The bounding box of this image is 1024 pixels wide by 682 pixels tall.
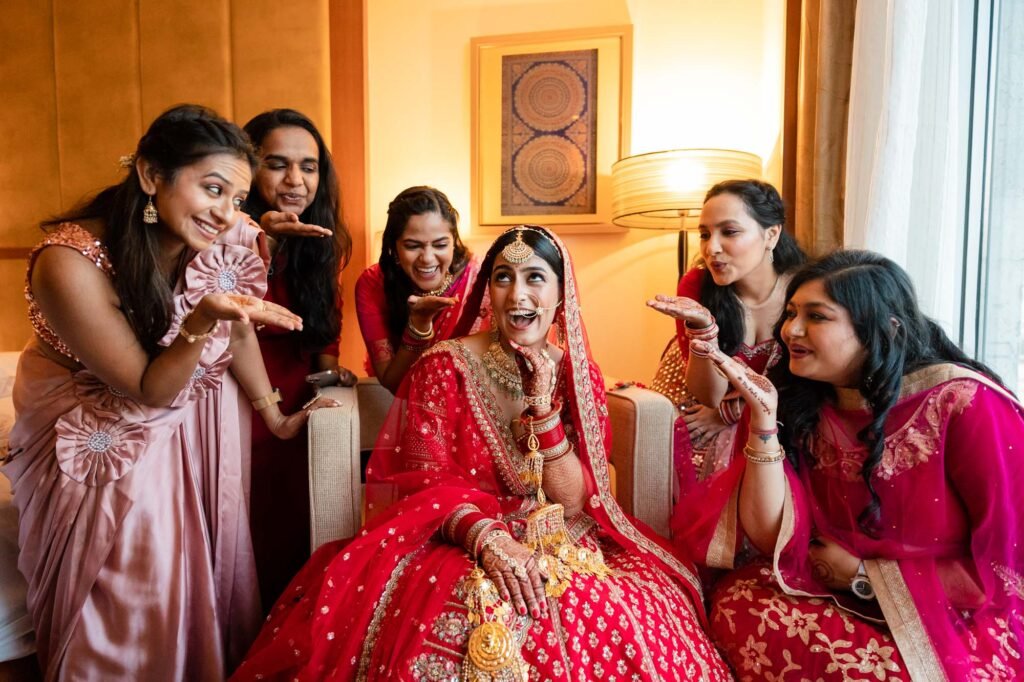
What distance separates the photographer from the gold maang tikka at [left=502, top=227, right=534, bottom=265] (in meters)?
1.63

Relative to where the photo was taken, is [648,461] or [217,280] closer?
[217,280]

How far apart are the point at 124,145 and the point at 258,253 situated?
6.17 feet

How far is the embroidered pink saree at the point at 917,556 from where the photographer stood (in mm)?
1283

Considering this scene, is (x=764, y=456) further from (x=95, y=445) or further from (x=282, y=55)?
(x=282, y=55)

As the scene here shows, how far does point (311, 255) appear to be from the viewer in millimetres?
2115

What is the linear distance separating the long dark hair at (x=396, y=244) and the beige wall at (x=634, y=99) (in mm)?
993

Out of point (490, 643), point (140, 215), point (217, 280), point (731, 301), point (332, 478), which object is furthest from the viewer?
point (731, 301)

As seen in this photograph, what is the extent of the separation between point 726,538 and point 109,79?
128 inches

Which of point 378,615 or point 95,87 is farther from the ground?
point 95,87

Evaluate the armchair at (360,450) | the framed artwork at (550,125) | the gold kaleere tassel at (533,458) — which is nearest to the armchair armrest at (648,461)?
the armchair at (360,450)

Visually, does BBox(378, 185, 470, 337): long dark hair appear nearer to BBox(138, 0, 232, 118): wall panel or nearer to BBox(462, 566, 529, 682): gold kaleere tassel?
BBox(462, 566, 529, 682): gold kaleere tassel

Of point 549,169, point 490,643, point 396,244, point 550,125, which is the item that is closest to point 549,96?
point 550,125

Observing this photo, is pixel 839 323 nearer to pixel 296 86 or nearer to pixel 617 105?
pixel 617 105

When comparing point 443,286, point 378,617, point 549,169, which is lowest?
point 378,617
